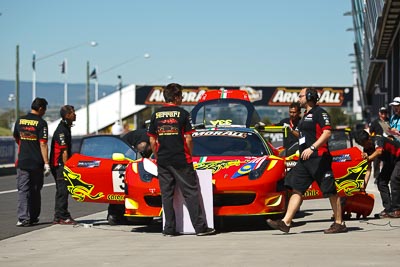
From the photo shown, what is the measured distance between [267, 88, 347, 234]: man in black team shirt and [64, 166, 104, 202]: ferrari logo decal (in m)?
2.65

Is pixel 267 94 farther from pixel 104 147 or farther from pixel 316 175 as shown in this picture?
pixel 316 175

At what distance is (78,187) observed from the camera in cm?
1255

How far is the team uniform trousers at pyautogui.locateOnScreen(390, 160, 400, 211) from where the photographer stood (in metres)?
13.1

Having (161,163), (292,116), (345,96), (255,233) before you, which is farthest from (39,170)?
(345,96)

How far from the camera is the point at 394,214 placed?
13.1m

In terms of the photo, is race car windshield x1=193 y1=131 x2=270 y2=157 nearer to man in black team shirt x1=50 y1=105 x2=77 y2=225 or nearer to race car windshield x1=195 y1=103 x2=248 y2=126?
man in black team shirt x1=50 y1=105 x2=77 y2=225

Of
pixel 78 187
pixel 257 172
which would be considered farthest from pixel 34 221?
pixel 257 172

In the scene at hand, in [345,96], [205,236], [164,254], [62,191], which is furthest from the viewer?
[345,96]

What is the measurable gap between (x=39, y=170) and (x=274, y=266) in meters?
5.44

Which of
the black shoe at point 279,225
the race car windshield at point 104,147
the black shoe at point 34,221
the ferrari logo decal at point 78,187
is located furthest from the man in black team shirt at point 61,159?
the black shoe at point 279,225

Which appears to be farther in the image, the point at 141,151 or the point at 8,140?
the point at 8,140

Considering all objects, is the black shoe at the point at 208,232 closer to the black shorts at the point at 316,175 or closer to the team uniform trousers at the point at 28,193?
the black shorts at the point at 316,175

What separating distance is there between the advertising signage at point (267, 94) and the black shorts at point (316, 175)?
81919mm

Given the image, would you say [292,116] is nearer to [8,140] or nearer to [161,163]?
[161,163]
